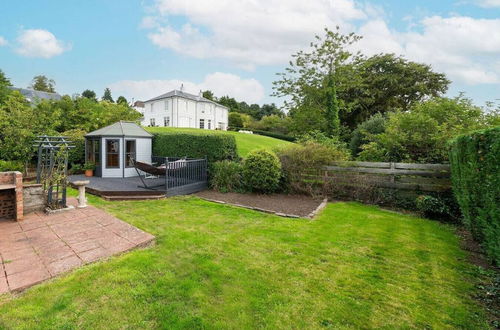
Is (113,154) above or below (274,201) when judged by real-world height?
above

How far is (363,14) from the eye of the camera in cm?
905

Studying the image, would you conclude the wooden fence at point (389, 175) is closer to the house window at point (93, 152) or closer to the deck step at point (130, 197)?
the deck step at point (130, 197)

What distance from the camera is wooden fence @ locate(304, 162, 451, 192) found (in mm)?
→ 6387

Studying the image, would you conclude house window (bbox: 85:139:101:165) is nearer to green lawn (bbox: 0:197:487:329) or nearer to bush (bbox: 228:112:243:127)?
green lawn (bbox: 0:197:487:329)

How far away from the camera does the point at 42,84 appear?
47719mm

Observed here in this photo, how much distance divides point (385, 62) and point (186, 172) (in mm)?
25143

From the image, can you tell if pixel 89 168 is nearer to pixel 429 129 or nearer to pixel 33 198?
pixel 33 198

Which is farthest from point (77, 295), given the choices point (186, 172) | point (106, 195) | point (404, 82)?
point (404, 82)

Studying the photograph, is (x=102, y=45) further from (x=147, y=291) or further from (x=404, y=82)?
(x=404, y=82)

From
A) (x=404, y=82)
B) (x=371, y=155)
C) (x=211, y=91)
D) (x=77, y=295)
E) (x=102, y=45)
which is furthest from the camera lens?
(x=211, y=91)

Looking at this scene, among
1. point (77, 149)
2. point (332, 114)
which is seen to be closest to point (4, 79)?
point (77, 149)

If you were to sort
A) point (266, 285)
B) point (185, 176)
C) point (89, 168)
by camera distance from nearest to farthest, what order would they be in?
1. point (266, 285)
2. point (185, 176)
3. point (89, 168)

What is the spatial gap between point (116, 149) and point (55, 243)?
867 centimetres

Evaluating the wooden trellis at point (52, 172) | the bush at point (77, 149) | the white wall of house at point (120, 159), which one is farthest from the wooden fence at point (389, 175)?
the bush at point (77, 149)
